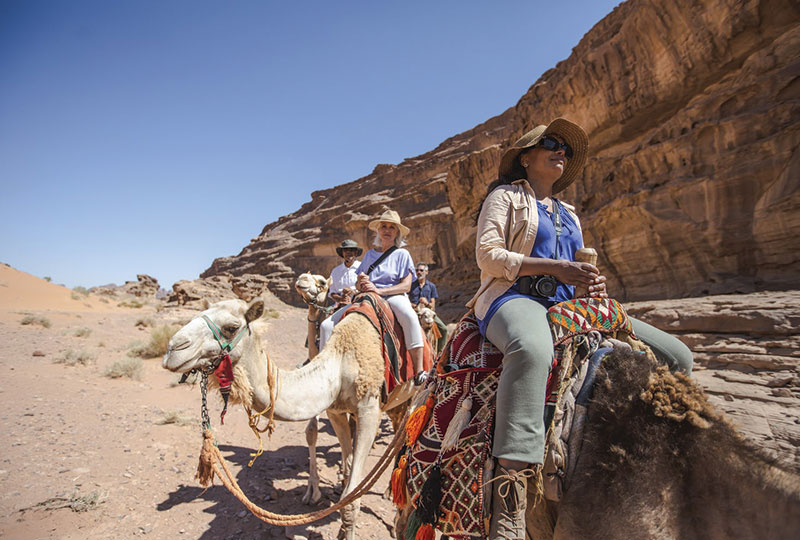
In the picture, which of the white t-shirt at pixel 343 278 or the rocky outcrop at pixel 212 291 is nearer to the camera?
the white t-shirt at pixel 343 278

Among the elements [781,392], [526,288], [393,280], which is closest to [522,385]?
[526,288]

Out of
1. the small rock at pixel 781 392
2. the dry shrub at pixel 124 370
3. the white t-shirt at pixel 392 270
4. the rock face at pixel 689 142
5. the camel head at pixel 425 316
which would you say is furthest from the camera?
the rock face at pixel 689 142

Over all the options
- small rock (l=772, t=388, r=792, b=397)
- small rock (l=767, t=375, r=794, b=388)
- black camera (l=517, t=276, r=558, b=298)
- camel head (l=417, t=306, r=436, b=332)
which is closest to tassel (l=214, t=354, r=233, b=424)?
black camera (l=517, t=276, r=558, b=298)

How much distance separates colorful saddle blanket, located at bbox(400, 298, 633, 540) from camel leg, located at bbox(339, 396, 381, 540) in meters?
1.06

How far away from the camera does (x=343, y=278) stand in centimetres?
610

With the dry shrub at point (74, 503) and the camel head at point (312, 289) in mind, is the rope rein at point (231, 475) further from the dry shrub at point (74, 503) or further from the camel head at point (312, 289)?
the camel head at point (312, 289)

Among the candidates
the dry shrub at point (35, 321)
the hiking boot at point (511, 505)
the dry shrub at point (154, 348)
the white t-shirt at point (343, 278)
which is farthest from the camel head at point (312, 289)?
the dry shrub at point (35, 321)

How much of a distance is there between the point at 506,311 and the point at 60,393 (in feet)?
27.9

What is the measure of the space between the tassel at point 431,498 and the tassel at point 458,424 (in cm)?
14

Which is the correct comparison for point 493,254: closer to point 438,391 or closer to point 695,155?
point 438,391

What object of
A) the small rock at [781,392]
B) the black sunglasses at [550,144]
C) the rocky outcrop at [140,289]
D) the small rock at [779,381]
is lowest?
the small rock at [781,392]

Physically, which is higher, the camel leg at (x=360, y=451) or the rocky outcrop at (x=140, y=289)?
the rocky outcrop at (x=140, y=289)

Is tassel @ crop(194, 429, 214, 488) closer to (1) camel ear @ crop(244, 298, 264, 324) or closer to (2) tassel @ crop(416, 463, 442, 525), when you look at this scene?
(1) camel ear @ crop(244, 298, 264, 324)

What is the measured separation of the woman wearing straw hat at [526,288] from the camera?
1.59m
